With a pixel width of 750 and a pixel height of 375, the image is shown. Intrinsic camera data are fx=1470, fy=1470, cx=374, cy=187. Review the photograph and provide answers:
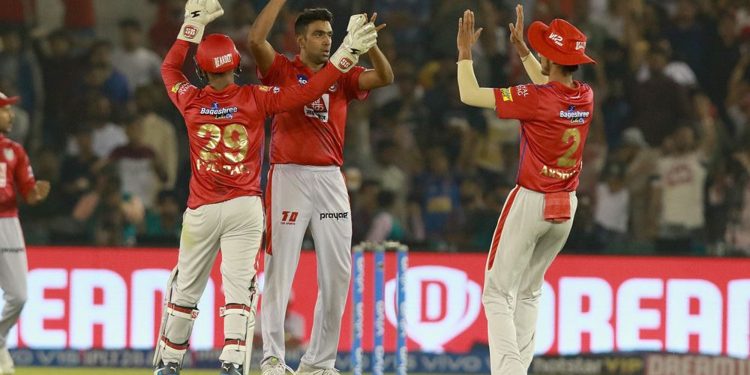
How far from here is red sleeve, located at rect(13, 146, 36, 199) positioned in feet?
37.3

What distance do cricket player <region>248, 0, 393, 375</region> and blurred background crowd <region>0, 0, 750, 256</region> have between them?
4.13 m

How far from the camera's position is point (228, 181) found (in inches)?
357

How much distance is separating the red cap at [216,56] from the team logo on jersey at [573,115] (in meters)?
2.05

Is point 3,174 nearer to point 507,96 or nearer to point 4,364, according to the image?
point 4,364

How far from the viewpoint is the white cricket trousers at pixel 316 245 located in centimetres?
941

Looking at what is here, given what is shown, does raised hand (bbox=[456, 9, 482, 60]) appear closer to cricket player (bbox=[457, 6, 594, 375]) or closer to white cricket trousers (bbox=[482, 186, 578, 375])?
cricket player (bbox=[457, 6, 594, 375])

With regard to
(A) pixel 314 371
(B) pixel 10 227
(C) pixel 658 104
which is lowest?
(A) pixel 314 371

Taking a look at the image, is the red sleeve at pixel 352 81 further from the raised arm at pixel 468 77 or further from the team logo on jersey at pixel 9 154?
the team logo on jersey at pixel 9 154

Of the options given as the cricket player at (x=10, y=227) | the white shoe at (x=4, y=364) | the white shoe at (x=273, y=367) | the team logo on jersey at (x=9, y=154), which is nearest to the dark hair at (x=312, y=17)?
the white shoe at (x=273, y=367)

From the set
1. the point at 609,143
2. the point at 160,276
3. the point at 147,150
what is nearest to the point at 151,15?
the point at 147,150

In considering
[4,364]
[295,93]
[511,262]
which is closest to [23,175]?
[4,364]

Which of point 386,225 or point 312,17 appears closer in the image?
point 312,17

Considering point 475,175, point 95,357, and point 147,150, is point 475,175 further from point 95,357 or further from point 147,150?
point 95,357

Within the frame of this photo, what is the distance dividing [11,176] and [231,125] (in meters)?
3.03
